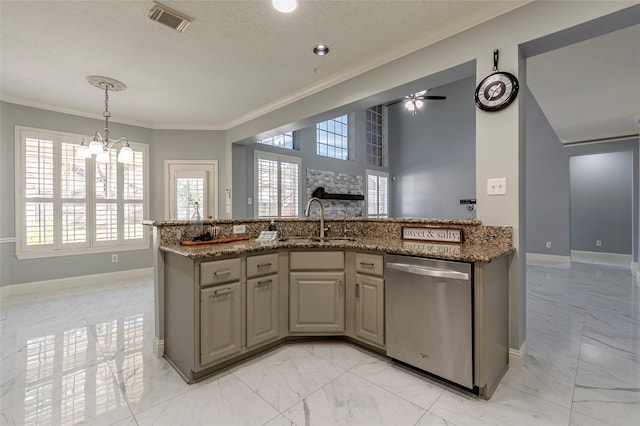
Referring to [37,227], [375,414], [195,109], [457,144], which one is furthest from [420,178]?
[37,227]

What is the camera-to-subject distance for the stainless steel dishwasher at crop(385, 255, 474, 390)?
1.74 m

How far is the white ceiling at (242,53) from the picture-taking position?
222 cm

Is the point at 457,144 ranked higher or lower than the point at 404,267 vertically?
higher

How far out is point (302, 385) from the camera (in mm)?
1884

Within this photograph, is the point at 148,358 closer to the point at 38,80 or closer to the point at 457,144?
the point at 38,80

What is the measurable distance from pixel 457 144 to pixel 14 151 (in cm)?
888

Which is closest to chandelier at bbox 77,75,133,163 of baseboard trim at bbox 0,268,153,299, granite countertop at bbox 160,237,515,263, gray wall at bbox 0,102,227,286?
gray wall at bbox 0,102,227,286

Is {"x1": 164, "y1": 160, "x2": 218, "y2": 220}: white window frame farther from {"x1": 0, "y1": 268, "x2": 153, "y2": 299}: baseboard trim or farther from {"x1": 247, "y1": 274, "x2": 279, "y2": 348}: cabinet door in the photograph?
{"x1": 247, "y1": 274, "x2": 279, "y2": 348}: cabinet door

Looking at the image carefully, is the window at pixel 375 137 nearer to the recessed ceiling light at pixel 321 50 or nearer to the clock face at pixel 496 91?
the recessed ceiling light at pixel 321 50

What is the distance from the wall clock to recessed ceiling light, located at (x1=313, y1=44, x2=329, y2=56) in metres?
1.39

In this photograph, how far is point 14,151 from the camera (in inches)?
153

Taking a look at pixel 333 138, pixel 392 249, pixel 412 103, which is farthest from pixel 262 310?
pixel 333 138

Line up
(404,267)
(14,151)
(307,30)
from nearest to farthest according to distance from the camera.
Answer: (404,267) < (307,30) < (14,151)

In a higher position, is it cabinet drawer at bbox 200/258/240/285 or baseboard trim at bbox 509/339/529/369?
cabinet drawer at bbox 200/258/240/285
